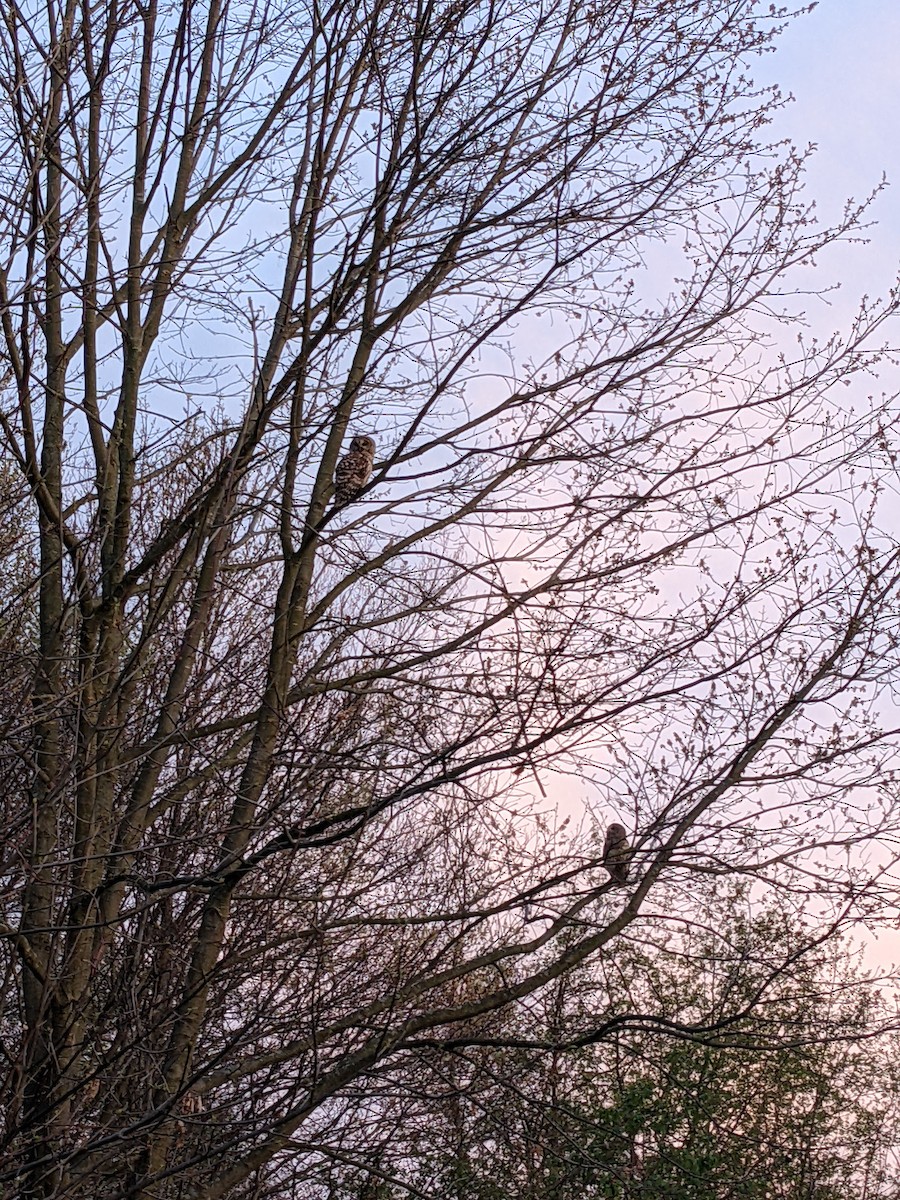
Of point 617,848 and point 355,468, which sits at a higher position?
point 355,468

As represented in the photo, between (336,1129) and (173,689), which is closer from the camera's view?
(173,689)

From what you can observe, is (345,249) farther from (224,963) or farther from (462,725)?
(224,963)

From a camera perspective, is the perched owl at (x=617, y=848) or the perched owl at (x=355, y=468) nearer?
the perched owl at (x=617, y=848)

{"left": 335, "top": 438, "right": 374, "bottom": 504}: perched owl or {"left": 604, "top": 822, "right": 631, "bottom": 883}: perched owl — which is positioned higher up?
{"left": 335, "top": 438, "right": 374, "bottom": 504}: perched owl

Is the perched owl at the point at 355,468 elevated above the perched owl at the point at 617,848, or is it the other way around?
the perched owl at the point at 355,468

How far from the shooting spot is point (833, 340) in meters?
4.71

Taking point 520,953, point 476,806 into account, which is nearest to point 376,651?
point 476,806

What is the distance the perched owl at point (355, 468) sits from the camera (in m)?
5.04

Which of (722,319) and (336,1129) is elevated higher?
(722,319)

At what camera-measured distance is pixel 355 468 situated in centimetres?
506

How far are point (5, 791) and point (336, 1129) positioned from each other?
6.71ft

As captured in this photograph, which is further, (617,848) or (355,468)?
(355,468)

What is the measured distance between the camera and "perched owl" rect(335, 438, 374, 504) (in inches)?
199

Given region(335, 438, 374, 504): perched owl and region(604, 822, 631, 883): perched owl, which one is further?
region(335, 438, 374, 504): perched owl
